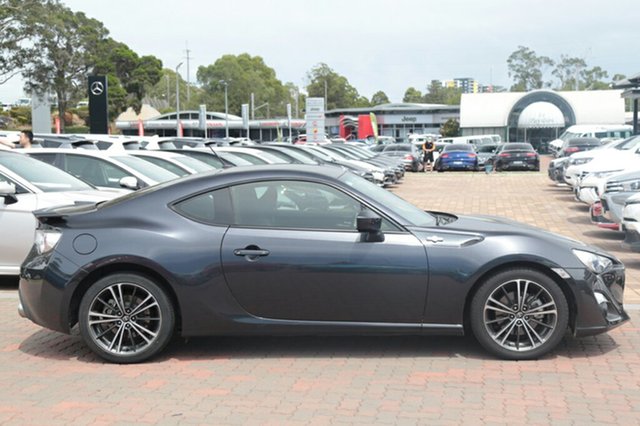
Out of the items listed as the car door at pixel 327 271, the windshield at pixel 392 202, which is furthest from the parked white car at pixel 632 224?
the car door at pixel 327 271

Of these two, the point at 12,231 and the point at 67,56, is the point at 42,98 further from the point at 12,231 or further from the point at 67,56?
the point at 12,231

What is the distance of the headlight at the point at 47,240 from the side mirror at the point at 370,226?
87.7 inches

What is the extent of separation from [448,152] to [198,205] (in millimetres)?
31986

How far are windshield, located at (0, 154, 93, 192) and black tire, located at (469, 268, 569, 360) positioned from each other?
5.54m

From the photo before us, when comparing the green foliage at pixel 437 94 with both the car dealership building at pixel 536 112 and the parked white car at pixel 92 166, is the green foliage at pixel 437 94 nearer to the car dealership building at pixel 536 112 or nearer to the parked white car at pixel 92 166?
the car dealership building at pixel 536 112

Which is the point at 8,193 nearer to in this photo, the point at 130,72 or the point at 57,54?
the point at 57,54

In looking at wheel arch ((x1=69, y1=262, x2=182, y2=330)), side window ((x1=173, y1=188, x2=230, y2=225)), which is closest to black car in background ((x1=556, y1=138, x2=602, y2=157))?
side window ((x1=173, y1=188, x2=230, y2=225))

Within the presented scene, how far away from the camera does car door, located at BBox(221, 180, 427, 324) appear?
5.80 meters

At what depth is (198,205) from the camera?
610cm

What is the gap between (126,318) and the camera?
5.93 m

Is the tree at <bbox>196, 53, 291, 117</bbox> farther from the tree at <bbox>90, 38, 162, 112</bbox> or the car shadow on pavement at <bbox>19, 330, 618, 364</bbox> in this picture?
the car shadow on pavement at <bbox>19, 330, 618, 364</bbox>

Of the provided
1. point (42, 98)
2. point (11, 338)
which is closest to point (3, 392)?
point (11, 338)

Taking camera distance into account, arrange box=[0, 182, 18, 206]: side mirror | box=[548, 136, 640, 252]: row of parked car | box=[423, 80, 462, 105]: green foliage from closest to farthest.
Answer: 1. box=[0, 182, 18, 206]: side mirror
2. box=[548, 136, 640, 252]: row of parked car
3. box=[423, 80, 462, 105]: green foliage

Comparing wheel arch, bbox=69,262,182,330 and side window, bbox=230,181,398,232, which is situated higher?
side window, bbox=230,181,398,232
